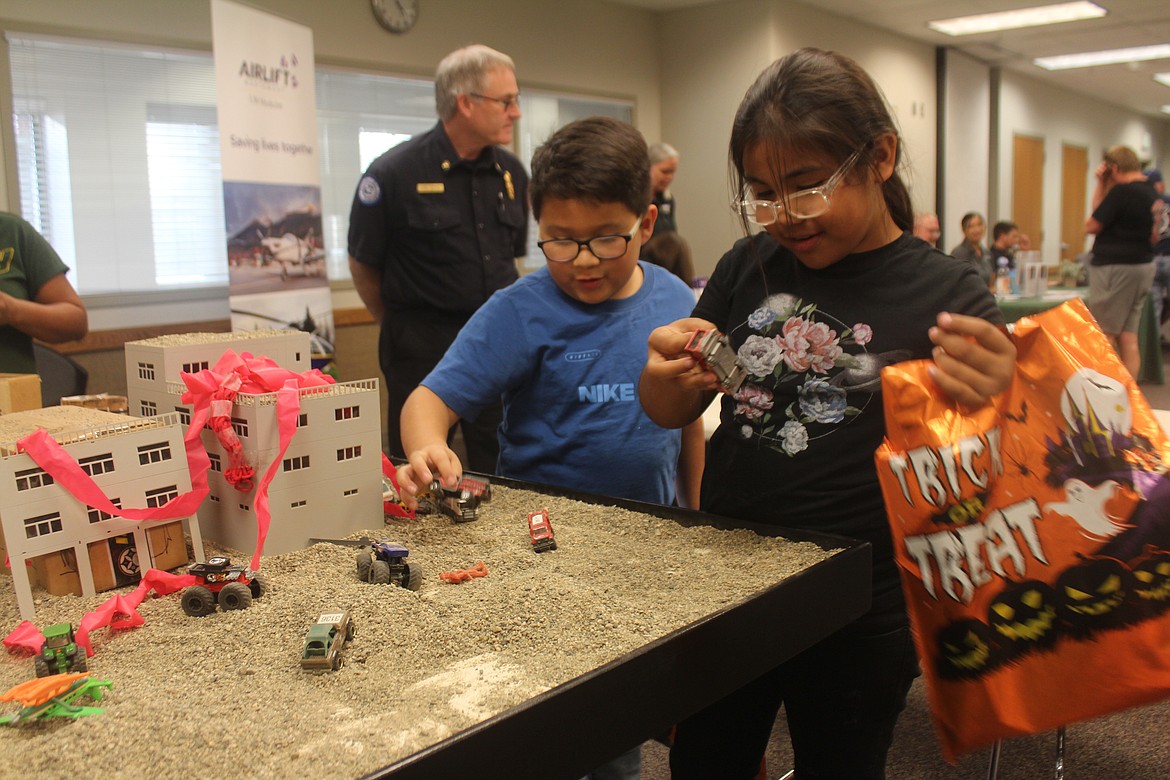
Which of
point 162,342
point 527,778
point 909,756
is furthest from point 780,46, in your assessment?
point 527,778

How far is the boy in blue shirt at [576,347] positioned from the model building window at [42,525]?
1.55 ft

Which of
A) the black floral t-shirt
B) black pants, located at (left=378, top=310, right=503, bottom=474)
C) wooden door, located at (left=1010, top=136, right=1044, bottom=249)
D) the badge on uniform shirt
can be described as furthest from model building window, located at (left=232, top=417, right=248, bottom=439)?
wooden door, located at (left=1010, top=136, right=1044, bottom=249)

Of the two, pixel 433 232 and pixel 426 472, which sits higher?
pixel 433 232

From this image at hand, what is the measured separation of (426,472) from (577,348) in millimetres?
335

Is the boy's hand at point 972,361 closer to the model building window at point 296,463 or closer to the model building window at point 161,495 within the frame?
the model building window at point 296,463

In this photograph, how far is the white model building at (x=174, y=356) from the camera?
1318 mm

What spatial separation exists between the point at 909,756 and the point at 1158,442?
1451mm

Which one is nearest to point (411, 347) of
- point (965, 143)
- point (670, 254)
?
point (670, 254)

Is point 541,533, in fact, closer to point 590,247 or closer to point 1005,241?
point 590,247

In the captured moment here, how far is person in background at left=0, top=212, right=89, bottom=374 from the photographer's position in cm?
209

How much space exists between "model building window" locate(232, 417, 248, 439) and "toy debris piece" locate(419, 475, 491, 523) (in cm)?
25

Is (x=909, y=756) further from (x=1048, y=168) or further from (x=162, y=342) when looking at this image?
(x=1048, y=168)

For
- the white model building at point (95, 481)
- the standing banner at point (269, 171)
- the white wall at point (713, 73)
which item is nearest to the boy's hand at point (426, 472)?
the white model building at point (95, 481)

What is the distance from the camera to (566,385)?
1423 mm
